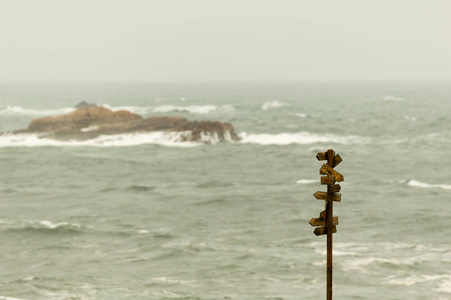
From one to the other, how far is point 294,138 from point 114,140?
17398mm

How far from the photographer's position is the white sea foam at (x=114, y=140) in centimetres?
6725

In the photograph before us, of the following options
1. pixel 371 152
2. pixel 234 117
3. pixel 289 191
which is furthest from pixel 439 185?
pixel 234 117

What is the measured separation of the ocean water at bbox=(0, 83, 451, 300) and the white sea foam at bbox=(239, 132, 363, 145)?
231 cm

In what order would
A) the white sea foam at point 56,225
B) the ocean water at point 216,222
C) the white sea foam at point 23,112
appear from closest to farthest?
the ocean water at point 216,222
the white sea foam at point 56,225
the white sea foam at point 23,112

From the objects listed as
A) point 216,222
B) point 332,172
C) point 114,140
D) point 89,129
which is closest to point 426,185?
point 216,222

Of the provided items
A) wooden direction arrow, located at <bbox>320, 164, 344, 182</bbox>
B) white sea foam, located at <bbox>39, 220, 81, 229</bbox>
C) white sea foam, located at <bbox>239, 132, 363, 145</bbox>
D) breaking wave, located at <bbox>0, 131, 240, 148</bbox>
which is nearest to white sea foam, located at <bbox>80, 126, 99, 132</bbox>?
breaking wave, located at <bbox>0, 131, 240, 148</bbox>

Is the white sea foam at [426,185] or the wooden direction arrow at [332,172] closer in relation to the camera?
the wooden direction arrow at [332,172]

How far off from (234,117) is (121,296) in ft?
261

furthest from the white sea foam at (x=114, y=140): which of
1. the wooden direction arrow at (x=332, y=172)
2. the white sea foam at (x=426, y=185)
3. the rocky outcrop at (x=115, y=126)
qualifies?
the wooden direction arrow at (x=332, y=172)

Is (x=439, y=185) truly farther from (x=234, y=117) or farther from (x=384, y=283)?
(x=234, y=117)

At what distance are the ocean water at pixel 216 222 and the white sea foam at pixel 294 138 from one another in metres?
2.31

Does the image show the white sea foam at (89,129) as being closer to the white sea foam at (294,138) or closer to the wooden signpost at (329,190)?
the white sea foam at (294,138)

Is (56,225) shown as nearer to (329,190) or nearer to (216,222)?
(216,222)

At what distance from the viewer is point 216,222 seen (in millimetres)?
34531
